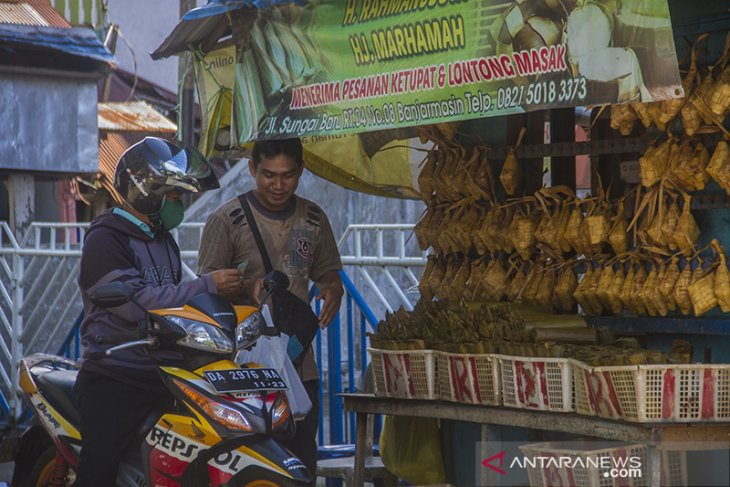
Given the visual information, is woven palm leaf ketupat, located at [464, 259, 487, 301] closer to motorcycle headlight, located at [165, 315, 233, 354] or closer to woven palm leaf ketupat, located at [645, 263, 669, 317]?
woven palm leaf ketupat, located at [645, 263, 669, 317]

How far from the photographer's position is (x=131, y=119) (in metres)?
19.7

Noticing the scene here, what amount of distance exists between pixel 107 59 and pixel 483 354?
11229mm

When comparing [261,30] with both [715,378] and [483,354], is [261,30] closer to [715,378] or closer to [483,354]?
[483,354]

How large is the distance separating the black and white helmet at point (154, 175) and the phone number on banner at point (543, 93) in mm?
1363

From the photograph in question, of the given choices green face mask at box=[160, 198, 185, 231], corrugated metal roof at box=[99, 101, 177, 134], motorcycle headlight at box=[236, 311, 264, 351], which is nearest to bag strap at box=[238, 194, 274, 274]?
green face mask at box=[160, 198, 185, 231]

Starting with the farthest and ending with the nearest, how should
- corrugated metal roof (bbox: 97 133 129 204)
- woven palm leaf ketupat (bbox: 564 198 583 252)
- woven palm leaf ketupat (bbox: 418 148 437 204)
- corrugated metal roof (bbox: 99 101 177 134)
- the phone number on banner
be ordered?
corrugated metal roof (bbox: 99 101 177 134) < corrugated metal roof (bbox: 97 133 129 204) < woven palm leaf ketupat (bbox: 418 148 437 204) < woven palm leaf ketupat (bbox: 564 198 583 252) < the phone number on banner

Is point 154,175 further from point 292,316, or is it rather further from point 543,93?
point 543,93

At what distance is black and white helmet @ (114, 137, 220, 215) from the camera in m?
5.13

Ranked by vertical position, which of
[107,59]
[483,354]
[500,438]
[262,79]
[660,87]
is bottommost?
[500,438]

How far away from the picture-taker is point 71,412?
545 centimetres

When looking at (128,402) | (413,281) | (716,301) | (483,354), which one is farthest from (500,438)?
(413,281)

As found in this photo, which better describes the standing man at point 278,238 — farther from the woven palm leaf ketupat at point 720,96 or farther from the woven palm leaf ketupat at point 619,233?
the woven palm leaf ketupat at point 720,96

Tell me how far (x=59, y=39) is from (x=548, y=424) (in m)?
11.3

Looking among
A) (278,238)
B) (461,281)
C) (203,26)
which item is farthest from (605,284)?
(203,26)
